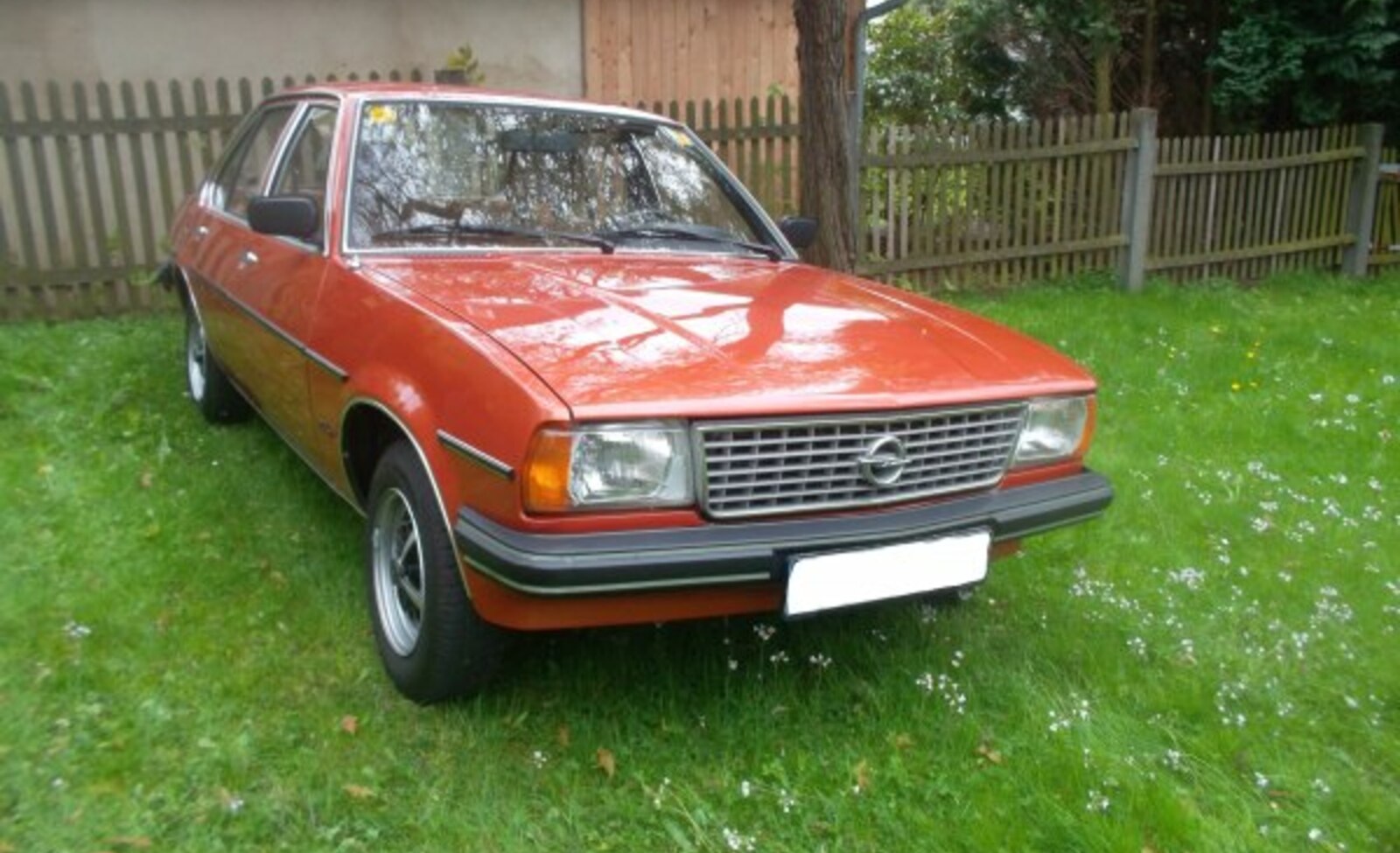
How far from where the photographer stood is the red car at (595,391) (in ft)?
8.23

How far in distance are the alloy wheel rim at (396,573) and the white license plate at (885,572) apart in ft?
3.47

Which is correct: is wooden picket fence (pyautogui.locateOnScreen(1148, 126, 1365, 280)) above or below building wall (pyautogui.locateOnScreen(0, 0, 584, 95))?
below

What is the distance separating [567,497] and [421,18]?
8298 mm

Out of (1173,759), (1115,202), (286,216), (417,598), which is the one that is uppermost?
(286,216)

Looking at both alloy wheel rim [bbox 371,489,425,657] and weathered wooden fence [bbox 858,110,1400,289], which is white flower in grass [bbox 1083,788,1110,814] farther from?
weathered wooden fence [bbox 858,110,1400,289]

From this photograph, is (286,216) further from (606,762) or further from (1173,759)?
(1173,759)

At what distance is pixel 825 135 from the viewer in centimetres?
675

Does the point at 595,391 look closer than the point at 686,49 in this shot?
Yes

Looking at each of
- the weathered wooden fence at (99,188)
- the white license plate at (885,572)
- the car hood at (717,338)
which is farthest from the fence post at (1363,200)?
the white license plate at (885,572)

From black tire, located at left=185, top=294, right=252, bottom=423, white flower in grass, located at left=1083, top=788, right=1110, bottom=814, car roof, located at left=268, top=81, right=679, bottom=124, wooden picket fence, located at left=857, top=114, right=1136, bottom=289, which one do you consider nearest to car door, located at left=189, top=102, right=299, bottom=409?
black tire, located at left=185, top=294, right=252, bottom=423

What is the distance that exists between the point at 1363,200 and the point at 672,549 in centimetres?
1071

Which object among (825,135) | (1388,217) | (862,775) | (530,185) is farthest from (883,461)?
(1388,217)

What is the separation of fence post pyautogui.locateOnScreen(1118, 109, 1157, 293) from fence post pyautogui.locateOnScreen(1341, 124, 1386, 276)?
2611mm

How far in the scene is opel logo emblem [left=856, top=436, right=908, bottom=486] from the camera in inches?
107
